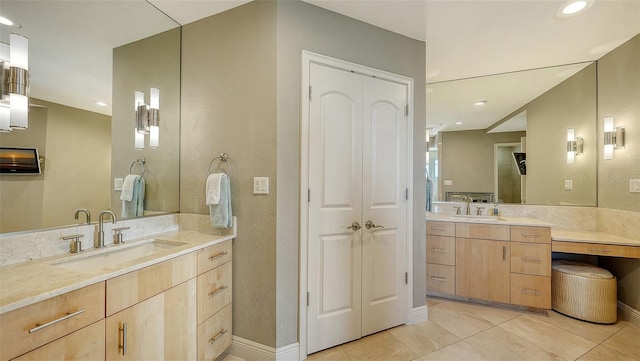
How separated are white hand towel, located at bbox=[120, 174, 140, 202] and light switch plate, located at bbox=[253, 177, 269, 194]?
34.3 inches

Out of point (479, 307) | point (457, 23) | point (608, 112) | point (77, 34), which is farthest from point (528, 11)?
point (77, 34)

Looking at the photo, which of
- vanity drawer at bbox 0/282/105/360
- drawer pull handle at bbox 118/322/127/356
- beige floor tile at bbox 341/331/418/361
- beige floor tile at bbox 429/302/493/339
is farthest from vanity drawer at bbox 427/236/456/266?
vanity drawer at bbox 0/282/105/360

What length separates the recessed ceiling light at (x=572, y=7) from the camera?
1.88 m

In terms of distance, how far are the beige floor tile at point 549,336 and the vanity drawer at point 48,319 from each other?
295 cm

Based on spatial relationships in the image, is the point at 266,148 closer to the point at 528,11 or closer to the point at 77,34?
the point at 77,34

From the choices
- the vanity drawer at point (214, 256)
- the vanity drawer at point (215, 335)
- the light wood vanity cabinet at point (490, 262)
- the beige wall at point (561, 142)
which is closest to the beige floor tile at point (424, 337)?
the light wood vanity cabinet at point (490, 262)

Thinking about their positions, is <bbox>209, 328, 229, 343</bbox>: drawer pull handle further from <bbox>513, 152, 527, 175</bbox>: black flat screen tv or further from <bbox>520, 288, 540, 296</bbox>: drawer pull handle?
<bbox>513, 152, 527, 175</bbox>: black flat screen tv

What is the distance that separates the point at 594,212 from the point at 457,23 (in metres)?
2.50

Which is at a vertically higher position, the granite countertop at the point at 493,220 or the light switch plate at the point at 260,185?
the light switch plate at the point at 260,185

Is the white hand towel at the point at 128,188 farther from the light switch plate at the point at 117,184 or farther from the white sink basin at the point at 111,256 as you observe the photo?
the white sink basin at the point at 111,256

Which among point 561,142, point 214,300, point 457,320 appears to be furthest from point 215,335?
point 561,142

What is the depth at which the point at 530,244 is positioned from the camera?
8.30ft

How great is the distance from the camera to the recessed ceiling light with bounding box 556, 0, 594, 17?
1.88 meters

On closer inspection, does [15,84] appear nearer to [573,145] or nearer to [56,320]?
[56,320]
